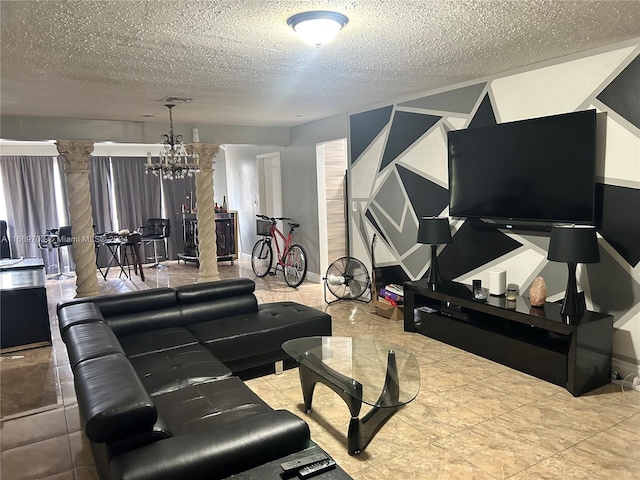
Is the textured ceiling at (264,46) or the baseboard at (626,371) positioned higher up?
the textured ceiling at (264,46)

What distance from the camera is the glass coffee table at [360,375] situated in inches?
102

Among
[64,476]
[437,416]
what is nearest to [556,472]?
[437,416]

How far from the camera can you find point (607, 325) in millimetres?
3344

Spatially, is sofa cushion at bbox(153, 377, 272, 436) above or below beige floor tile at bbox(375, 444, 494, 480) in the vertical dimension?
above

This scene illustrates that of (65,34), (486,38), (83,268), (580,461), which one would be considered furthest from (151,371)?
(83,268)

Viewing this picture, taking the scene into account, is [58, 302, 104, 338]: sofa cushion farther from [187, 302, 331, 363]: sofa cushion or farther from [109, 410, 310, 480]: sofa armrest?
[109, 410, 310, 480]: sofa armrest

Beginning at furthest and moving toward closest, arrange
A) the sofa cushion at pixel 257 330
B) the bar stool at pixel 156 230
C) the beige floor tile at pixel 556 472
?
the bar stool at pixel 156 230 → the sofa cushion at pixel 257 330 → the beige floor tile at pixel 556 472

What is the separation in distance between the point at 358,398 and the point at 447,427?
74 centimetres

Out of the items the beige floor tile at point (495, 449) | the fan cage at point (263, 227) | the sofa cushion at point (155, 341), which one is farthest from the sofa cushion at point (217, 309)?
the fan cage at point (263, 227)

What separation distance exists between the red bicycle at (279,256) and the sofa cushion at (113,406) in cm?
493

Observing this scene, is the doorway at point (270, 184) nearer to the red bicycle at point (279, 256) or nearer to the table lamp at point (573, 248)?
the red bicycle at point (279, 256)

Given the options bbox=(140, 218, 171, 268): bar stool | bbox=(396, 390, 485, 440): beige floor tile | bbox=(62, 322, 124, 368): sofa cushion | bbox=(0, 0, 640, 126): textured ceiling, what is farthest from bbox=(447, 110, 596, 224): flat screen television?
bbox=(140, 218, 171, 268): bar stool

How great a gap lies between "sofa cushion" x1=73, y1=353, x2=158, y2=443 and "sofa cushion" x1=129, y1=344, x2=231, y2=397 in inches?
21.2

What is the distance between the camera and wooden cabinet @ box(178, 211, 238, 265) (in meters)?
9.39
